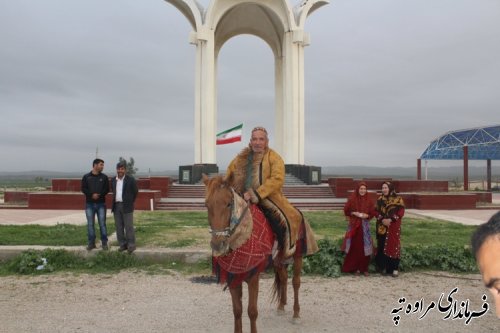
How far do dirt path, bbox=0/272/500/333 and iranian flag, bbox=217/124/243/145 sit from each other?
2252 centimetres

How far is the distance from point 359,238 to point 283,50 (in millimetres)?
22894

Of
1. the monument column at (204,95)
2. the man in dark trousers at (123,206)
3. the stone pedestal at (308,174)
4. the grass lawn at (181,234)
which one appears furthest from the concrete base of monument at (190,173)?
the man in dark trousers at (123,206)

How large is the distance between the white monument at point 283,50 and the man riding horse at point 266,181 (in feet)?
73.1

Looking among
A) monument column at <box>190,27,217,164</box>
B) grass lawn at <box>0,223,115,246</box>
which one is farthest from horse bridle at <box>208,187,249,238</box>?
monument column at <box>190,27,217,164</box>

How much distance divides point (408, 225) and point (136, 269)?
28.0 feet

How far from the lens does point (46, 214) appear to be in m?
15.5

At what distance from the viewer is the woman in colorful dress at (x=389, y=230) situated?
6.94m

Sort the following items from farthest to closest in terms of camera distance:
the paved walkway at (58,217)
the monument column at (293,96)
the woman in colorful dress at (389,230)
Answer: the monument column at (293,96) < the paved walkway at (58,217) < the woman in colorful dress at (389,230)

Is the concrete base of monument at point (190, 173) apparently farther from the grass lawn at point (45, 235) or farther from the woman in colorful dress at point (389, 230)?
the woman in colorful dress at point (389, 230)

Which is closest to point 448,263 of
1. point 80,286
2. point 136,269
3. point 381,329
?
point 381,329

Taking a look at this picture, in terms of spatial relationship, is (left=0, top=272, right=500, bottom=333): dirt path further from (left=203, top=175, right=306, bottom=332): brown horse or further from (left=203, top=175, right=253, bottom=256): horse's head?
(left=203, top=175, right=253, bottom=256): horse's head

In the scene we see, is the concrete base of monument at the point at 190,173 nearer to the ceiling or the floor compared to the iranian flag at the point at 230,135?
nearer to the floor

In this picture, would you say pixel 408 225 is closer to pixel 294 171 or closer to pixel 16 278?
pixel 16 278

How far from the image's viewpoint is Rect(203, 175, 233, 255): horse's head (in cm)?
337
